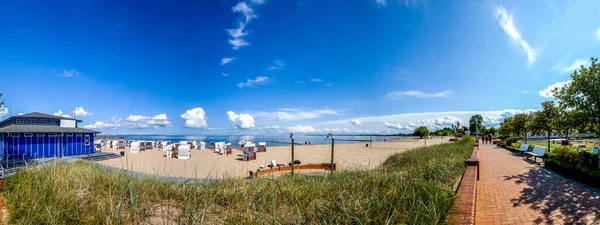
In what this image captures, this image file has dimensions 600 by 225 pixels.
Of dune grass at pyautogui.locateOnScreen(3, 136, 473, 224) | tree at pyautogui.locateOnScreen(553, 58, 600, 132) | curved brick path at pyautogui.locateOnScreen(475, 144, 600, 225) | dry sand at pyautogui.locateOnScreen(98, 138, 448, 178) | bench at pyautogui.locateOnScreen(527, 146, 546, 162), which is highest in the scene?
tree at pyautogui.locateOnScreen(553, 58, 600, 132)

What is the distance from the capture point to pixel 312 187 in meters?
3.80

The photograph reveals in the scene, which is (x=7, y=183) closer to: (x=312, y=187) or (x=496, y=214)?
(x=312, y=187)

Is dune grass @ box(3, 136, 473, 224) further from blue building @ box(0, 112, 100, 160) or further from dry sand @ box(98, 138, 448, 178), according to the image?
blue building @ box(0, 112, 100, 160)

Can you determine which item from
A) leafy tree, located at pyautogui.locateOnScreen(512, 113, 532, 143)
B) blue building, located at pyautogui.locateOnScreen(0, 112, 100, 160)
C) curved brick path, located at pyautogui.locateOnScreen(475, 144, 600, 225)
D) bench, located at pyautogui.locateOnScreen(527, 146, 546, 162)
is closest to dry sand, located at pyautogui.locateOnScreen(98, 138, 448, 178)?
curved brick path, located at pyautogui.locateOnScreen(475, 144, 600, 225)

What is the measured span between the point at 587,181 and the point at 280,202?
27.9 feet

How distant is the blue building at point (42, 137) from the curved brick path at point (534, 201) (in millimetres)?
18191

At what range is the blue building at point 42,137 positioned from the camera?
15070 millimetres

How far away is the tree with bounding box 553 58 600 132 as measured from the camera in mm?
8344

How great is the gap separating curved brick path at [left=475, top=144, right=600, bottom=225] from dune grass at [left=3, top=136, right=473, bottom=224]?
2.34 m

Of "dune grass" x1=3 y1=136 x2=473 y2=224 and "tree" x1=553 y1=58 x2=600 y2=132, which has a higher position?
Answer: "tree" x1=553 y1=58 x2=600 y2=132

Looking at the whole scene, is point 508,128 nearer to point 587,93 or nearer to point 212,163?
point 587,93

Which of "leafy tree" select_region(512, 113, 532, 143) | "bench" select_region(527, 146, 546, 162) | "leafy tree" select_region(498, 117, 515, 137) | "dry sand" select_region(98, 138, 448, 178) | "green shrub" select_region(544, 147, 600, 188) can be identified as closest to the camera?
"green shrub" select_region(544, 147, 600, 188)

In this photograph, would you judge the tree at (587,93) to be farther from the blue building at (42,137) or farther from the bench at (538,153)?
the blue building at (42,137)

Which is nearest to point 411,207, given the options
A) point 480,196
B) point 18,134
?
point 480,196
